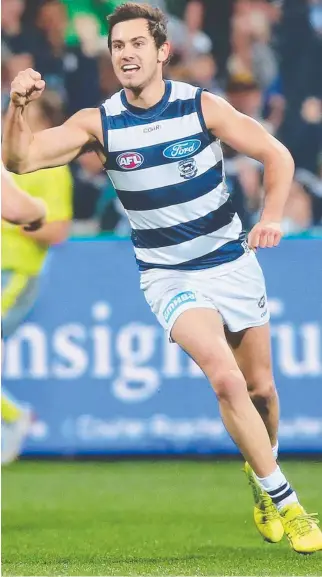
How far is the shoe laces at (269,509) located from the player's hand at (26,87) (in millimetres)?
2281

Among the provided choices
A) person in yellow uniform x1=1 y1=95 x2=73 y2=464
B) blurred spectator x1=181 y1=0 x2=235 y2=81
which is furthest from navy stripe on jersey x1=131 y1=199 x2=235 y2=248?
blurred spectator x1=181 y1=0 x2=235 y2=81

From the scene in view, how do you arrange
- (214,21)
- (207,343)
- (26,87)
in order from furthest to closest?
→ (214,21) → (207,343) → (26,87)

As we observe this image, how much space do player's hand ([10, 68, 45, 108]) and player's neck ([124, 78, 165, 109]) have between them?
625 mm

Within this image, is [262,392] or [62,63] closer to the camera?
[262,392]

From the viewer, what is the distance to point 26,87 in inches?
200

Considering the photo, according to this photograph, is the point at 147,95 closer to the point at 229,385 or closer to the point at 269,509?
the point at 229,385

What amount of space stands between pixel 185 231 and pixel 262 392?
91 centimetres

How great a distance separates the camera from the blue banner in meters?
8.71

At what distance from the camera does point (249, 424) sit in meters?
5.36

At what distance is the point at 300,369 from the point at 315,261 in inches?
30.9

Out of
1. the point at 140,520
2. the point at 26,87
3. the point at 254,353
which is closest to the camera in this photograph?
the point at 26,87

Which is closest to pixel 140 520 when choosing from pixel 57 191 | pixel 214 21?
pixel 57 191

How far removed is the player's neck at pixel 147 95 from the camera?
560 cm

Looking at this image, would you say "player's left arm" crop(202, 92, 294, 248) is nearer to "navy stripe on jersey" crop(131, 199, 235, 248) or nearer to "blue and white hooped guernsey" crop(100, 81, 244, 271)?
"blue and white hooped guernsey" crop(100, 81, 244, 271)
